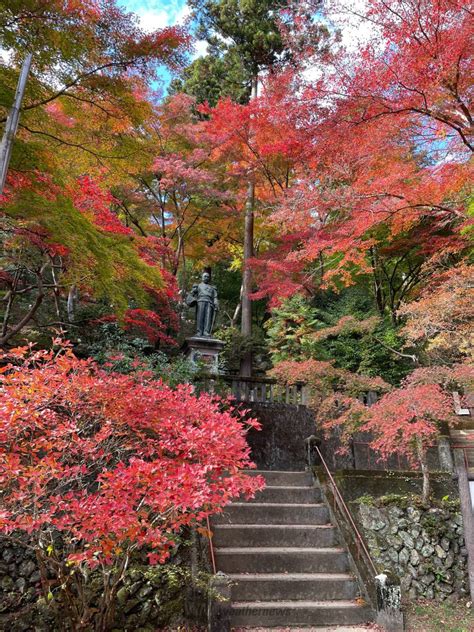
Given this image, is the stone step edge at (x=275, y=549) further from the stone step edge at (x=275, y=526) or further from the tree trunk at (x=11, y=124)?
the tree trunk at (x=11, y=124)

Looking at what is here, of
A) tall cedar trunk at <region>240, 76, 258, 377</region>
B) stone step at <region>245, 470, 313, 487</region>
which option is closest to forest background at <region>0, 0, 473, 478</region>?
tall cedar trunk at <region>240, 76, 258, 377</region>

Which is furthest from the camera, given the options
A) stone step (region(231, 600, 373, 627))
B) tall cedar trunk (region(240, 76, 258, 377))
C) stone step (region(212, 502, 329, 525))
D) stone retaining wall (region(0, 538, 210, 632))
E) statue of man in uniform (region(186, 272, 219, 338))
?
tall cedar trunk (region(240, 76, 258, 377))

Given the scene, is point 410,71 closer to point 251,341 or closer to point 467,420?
point 251,341

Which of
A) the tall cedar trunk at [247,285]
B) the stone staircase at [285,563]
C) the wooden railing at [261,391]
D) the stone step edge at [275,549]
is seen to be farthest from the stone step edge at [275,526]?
the tall cedar trunk at [247,285]

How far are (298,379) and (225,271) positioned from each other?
403 inches

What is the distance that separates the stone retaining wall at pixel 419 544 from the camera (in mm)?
5836

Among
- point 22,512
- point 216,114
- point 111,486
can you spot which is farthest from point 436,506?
point 216,114

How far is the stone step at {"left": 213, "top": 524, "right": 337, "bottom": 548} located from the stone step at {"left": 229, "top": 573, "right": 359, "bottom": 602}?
0.52 m

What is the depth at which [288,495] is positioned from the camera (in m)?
6.66

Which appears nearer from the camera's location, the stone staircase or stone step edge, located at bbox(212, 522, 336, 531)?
the stone staircase

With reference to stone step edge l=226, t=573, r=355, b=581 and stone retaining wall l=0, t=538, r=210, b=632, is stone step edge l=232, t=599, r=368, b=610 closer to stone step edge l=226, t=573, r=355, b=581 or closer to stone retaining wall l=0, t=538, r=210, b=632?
stone step edge l=226, t=573, r=355, b=581

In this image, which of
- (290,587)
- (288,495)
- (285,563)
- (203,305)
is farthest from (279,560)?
(203,305)

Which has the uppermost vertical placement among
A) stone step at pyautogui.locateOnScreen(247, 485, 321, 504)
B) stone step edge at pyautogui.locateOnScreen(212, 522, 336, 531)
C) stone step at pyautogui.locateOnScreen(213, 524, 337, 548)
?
stone step at pyautogui.locateOnScreen(247, 485, 321, 504)

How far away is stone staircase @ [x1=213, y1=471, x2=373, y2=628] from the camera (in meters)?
4.72
